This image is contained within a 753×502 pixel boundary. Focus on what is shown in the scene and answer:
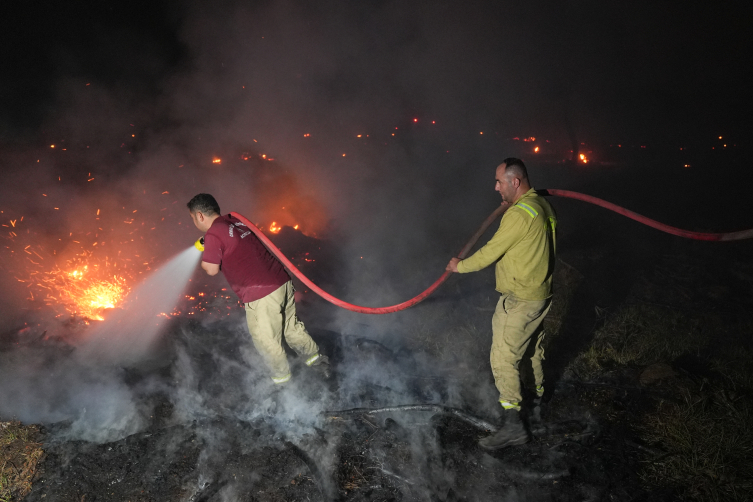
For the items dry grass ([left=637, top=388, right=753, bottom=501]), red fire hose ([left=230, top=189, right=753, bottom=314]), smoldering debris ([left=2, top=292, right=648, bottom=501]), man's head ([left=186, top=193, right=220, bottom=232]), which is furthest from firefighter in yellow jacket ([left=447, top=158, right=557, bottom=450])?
man's head ([left=186, top=193, right=220, bottom=232])

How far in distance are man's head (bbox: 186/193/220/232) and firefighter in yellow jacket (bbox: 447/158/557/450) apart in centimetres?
255

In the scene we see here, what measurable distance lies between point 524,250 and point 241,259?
274cm

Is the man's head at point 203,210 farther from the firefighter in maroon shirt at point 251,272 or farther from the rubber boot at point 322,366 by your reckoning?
the rubber boot at point 322,366

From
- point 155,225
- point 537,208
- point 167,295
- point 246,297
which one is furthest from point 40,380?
point 537,208

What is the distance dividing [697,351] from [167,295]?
830 cm

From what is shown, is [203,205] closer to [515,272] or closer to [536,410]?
[515,272]

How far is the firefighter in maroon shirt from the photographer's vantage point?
11.7 ft

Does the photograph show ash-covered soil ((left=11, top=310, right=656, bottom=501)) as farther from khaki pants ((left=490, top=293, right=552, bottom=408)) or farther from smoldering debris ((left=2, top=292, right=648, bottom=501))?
khaki pants ((left=490, top=293, right=552, bottom=408))

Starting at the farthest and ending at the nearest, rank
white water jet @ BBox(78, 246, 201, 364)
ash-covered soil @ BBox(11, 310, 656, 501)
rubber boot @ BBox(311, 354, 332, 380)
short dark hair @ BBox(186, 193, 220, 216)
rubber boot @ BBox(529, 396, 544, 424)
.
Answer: white water jet @ BBox(78, 246, 201, 364) → rubber boot @ BBox(311, 354, 332, 380) → short dark hair @ BBox(186, 193, 220, 216) → rubber boot @ BBox(529, 396, 544, 424) → ash-covered soil @ BBox(11, 310, 656, 501)

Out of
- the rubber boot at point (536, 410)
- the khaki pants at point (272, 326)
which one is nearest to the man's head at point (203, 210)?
the khaki pants at point (272, 326)

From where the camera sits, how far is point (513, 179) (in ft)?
10.4

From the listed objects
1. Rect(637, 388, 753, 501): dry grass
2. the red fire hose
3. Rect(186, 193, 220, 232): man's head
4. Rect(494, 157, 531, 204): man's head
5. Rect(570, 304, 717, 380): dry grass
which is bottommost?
Rect(637, 388, 753, 501): dry grass

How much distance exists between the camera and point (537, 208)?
302 cm

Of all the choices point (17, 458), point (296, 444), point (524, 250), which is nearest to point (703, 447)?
point (524, 250)
